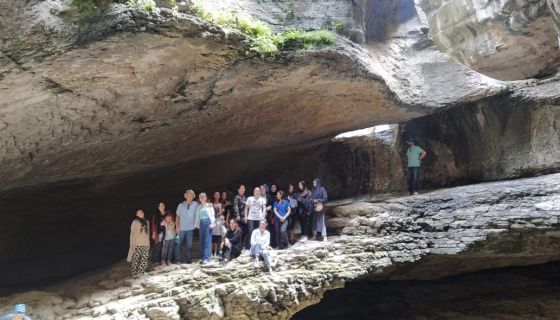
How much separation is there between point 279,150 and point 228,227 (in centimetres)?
439

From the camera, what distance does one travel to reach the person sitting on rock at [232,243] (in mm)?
8094

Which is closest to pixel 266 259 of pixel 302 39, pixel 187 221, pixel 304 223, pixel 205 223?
pixel 205 223

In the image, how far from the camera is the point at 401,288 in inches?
440

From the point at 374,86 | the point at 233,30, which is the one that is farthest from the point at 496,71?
the point at 233,30

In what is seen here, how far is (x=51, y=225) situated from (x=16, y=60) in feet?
23.6

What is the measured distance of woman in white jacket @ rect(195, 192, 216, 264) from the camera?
8.06m

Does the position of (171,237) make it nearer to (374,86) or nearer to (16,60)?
(16,60)

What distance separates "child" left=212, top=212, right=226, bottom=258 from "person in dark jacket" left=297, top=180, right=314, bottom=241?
180 centimetres

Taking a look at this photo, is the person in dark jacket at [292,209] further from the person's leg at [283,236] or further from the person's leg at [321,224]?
the person's leg at [321,224]

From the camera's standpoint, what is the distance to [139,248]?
7.79m

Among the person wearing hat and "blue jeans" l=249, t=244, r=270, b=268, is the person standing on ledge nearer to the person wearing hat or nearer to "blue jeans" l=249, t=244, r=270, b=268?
"blue jeans" l=249, t=244, r=270, b=268

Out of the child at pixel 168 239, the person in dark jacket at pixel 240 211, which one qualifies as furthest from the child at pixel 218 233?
the child at pixel 168 239

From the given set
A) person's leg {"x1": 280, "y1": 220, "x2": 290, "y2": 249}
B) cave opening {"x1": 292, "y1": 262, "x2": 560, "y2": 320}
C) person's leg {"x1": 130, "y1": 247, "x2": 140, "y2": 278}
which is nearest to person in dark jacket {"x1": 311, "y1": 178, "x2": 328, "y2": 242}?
person's leg {"x1": 280, "y1": 220, "x2": 290, "y2": 249}

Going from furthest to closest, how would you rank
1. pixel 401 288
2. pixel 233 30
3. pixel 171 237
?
1. pixel 401 288
2. pixel 171 237
3. pixel 233 30
